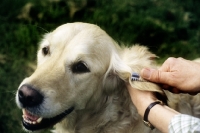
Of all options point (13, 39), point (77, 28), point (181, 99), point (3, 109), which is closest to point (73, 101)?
point (77, 28)

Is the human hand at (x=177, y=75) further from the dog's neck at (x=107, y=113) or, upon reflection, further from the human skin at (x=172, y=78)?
the dog's neck at (x=107, y=113)

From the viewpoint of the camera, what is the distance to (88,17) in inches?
243

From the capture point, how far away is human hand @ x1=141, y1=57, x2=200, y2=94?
326 cm

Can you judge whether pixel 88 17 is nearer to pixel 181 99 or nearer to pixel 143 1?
pixel 143 1

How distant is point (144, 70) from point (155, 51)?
2734 mm

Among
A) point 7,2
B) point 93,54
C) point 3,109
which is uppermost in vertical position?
point 93,54

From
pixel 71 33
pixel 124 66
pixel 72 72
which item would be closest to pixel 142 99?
pixel 124 66

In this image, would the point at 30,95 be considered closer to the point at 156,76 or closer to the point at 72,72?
the point at 72,72

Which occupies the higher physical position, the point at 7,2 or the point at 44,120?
the point at 44,120

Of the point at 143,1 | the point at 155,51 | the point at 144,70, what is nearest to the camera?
the point at 144,70

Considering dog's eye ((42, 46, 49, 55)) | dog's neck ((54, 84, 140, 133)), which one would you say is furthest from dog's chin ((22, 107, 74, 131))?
dog's eye ((42, 46, 49, 55))

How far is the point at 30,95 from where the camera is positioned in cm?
325

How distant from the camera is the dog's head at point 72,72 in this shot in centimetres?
332

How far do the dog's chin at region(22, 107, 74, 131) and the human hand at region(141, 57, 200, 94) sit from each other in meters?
0.63
